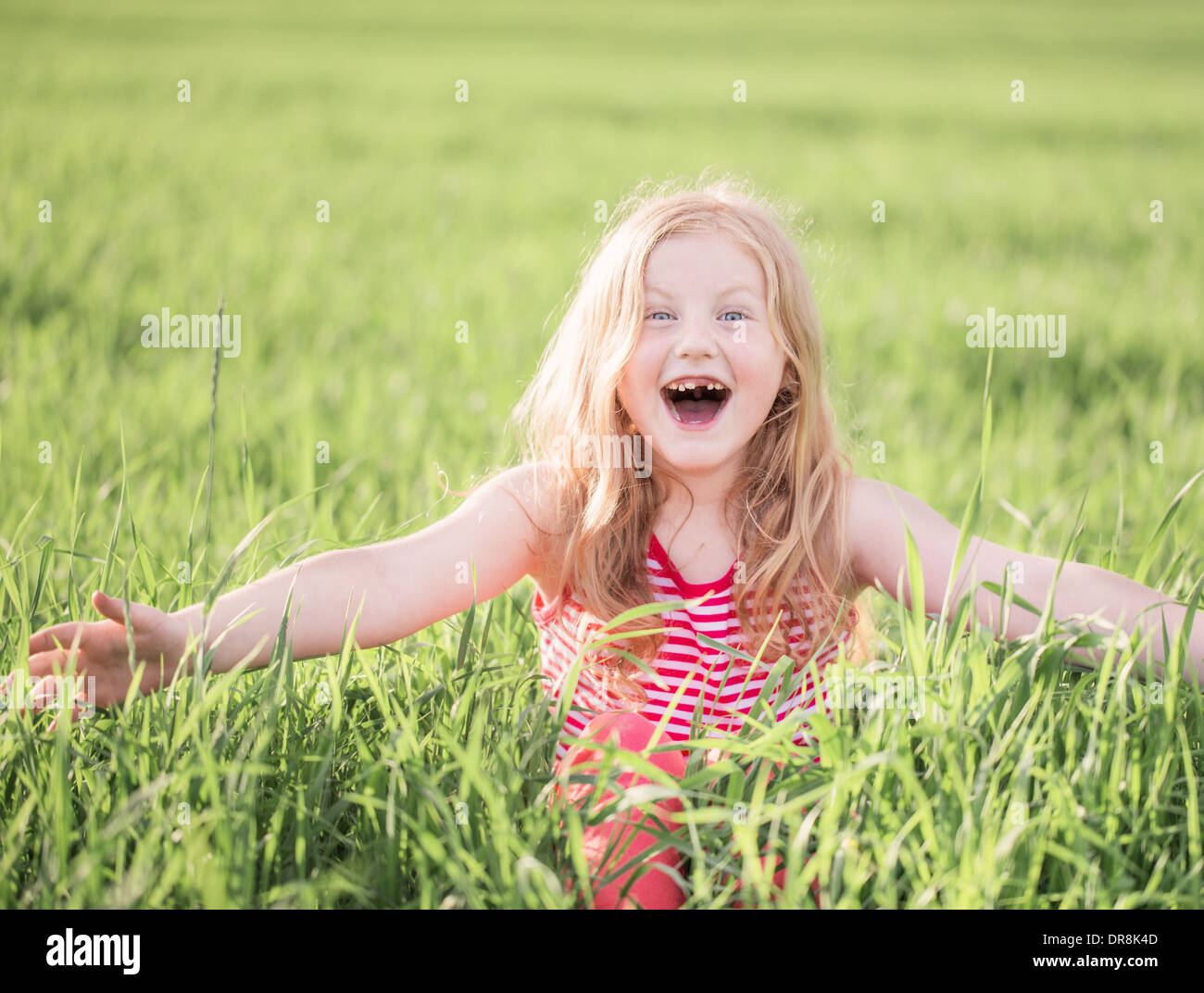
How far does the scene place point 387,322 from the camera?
5215 millimetres

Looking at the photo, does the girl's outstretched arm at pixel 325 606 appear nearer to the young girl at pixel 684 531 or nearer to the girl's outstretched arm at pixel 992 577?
the young girl at pixel 684 531

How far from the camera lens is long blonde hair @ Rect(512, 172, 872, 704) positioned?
2.01m

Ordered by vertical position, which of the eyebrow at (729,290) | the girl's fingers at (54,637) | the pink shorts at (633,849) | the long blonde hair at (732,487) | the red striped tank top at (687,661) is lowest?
the pink shorts at (633,849)

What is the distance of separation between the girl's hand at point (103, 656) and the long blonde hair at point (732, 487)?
2.21 ft

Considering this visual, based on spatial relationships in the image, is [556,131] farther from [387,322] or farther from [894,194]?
[387,322]

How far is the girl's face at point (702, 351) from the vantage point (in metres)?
1.96

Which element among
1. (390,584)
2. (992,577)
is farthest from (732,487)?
(390,584)

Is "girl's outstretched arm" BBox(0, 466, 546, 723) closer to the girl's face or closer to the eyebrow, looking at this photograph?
the girl's face

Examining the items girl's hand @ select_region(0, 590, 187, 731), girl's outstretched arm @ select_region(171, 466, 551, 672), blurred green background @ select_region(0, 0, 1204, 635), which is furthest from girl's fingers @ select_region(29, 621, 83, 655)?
blurred green background @ select_region(0, 0, 1204, 635)

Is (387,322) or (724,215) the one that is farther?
(387,322)

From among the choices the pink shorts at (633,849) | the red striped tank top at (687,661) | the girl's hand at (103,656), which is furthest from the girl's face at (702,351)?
the girl's hand at (103,656)

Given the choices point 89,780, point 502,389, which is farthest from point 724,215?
point 502,389

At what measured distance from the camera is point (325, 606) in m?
1.88

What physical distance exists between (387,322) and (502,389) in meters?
1.14
